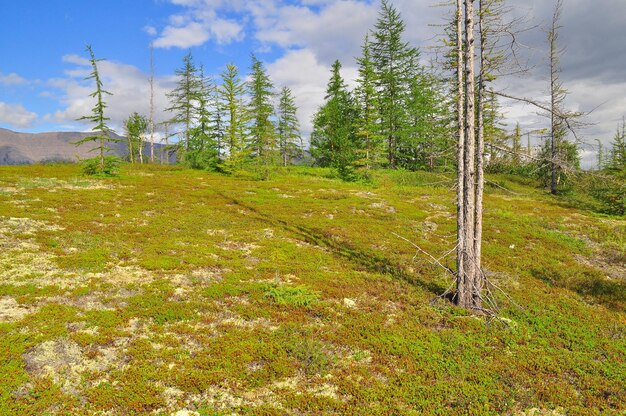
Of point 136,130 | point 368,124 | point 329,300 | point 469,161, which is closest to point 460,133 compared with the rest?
point 469,161

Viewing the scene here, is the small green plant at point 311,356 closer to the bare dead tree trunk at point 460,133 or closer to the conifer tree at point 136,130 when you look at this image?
the bare dead tree trunk at point 460,133

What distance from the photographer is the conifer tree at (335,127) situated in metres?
51.3

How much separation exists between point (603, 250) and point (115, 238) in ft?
86.8

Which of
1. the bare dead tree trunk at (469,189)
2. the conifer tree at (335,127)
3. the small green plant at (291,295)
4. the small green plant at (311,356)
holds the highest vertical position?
the conifer tree at (335,127)

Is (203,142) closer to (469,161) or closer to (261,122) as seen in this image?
(261,122)

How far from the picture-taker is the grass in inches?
292

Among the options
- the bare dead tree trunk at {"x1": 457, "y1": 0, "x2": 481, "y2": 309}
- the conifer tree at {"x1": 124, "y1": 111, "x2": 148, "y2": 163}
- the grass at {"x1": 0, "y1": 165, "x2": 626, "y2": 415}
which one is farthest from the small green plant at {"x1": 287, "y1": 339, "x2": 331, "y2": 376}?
the conifer tree at {"x1": 124, "y1": 111, "x2": 148, "y2": 163}

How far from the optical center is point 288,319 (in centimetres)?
1066

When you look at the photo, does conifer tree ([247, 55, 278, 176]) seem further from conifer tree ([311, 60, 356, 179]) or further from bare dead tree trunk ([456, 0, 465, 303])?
bare dead tree trunk ([456, 0, 465, 303])

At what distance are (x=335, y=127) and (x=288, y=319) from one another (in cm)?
4605

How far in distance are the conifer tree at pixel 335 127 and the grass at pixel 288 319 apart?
30908mm

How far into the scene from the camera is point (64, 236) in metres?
16.5

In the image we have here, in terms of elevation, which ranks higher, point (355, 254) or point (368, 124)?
point (368, 124)

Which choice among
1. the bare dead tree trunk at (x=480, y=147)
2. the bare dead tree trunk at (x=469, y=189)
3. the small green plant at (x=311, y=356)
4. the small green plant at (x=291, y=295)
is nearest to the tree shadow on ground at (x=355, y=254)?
the bare dead tree trunk at (x=469, y=189)
